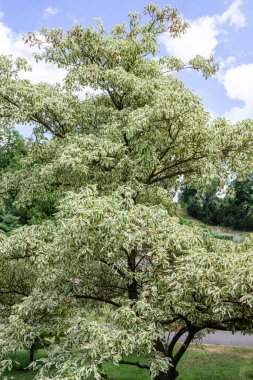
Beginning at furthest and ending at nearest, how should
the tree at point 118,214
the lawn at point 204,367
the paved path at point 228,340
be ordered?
1. the paved path at point 228,340
2. the lawn at point 204,367
3. the tree at point 118,214

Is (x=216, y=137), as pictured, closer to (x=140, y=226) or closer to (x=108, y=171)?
(x=108, y=171)

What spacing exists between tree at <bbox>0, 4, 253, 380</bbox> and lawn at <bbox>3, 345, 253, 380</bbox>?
10.3 feet

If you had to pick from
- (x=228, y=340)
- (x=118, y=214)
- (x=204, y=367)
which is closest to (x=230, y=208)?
(x=228, y=340)

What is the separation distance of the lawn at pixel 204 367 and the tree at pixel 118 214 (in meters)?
3.12

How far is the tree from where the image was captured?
7.24 m

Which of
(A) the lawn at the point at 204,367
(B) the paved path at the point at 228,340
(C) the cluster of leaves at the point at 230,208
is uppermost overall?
(C) the cluster of leaves at the point at 230,208

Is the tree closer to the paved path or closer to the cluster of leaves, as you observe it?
the paved path

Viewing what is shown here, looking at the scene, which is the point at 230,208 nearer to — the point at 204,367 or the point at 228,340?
the point at 228,340

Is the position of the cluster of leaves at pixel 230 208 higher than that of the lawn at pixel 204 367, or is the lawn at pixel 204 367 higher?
the cluster of leaves at pixel 230 208

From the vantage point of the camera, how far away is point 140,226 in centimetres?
784

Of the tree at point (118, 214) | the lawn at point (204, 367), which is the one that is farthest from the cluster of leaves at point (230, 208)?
the tree at point (118, 214)

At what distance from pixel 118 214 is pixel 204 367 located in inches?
357

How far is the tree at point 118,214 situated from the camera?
724cm

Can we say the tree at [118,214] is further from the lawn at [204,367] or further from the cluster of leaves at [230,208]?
the cluster of leaves at [230,208]
